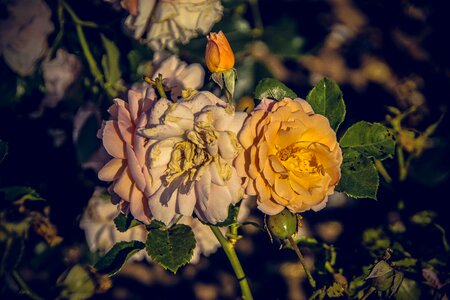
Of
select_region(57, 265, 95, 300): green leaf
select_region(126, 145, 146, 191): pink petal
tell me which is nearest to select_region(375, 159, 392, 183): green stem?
select_region(126, 145, 146, 191): pink petal

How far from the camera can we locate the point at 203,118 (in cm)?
69

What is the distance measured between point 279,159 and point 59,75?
0.69 m

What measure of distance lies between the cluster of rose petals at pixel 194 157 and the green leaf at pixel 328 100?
0.60ft

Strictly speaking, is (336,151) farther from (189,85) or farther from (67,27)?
(67,27)

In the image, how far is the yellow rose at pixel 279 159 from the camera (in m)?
0.71

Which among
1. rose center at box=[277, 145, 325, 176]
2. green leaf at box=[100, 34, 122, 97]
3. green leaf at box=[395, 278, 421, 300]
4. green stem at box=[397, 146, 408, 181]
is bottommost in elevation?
green leaf at box=[395, 278, 421, 300]

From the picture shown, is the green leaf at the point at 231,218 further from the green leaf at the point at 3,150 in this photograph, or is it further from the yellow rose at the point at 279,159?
the green leaf at the point at 3,150

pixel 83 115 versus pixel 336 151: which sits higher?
pixel 336 151

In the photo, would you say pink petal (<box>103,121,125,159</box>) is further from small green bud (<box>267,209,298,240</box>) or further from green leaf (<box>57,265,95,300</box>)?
green leaf (<box>57,265,95,300</box>)

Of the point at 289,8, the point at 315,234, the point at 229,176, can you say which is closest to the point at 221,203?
the point at 229,176

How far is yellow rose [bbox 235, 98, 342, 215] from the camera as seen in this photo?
2.31 ft

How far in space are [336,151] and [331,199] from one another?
91cm

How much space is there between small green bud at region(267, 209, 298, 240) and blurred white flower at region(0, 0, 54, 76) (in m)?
0.67

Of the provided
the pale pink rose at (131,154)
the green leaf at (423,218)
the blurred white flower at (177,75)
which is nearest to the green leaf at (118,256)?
the pale pink rose at (131,154)
